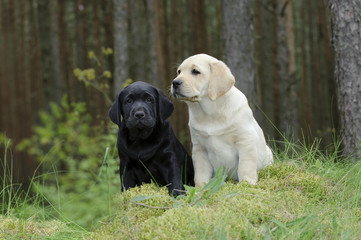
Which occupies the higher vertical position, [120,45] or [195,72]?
[120,45]

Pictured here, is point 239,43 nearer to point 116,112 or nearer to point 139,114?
point 116,112

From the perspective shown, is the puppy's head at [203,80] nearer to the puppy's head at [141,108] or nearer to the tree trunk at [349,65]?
the puppy's head at [141,108]

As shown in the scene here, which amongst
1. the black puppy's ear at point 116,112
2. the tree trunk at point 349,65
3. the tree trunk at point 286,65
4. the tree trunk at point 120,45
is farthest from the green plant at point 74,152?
the tree trunk at point 286,65

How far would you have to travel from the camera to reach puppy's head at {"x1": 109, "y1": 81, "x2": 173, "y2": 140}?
379 cm

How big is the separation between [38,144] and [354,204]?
8766mm

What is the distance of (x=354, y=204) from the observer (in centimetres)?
354

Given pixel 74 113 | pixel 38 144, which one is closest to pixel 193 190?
pixel 74 113

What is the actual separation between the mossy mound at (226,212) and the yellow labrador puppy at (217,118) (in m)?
0.28

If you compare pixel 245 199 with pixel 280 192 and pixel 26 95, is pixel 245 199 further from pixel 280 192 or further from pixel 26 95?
pixel 26 95

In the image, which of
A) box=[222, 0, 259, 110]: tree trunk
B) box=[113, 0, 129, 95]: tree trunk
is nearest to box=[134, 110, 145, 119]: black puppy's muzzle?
box=[222, 0, 259, 110]: tree trunk

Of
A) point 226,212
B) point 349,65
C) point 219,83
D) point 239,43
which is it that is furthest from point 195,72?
point 239,43

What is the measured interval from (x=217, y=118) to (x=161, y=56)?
8.03 metres

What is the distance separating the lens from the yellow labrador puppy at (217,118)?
3945 millimetres

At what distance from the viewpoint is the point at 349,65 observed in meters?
5.20
